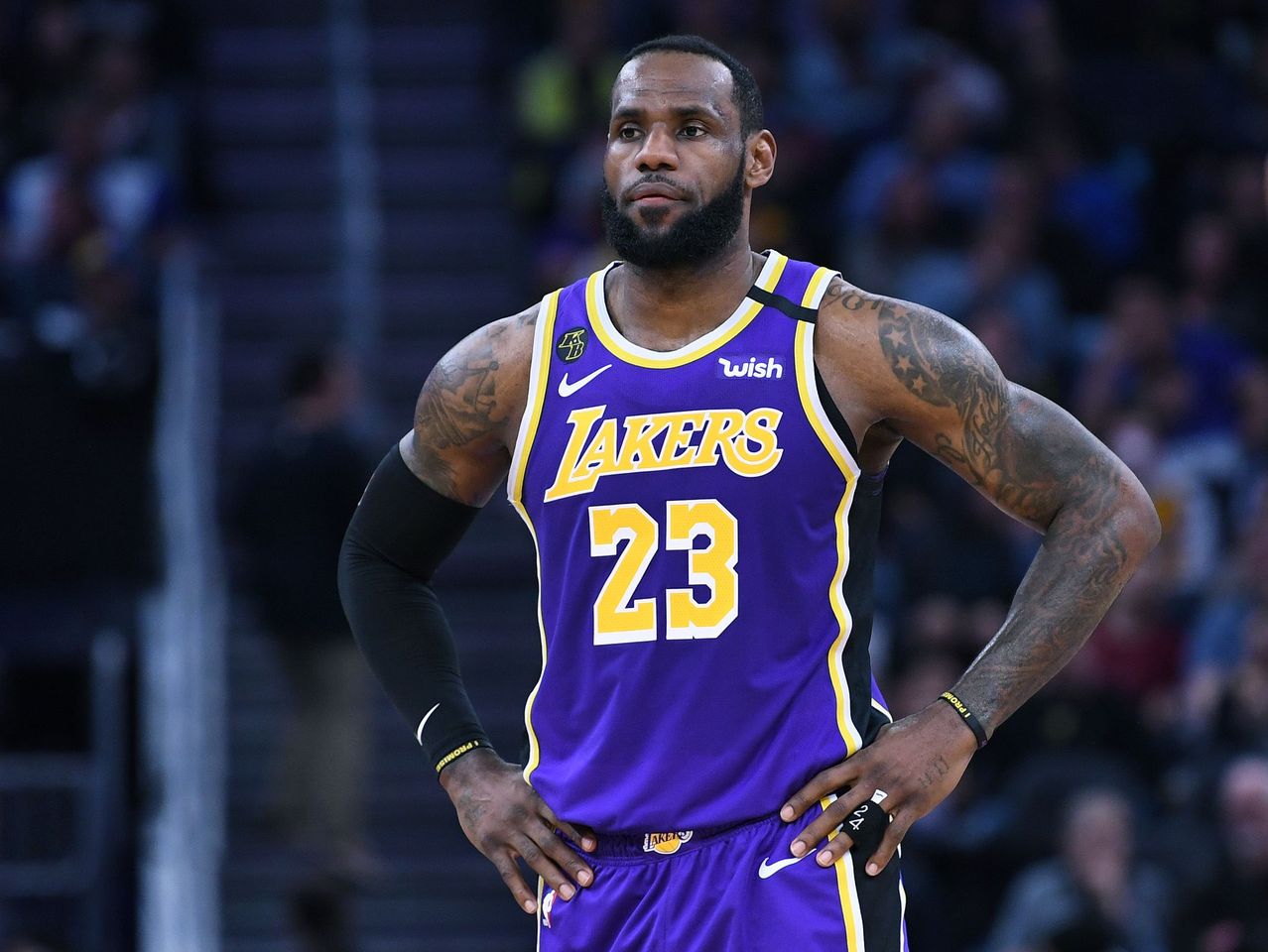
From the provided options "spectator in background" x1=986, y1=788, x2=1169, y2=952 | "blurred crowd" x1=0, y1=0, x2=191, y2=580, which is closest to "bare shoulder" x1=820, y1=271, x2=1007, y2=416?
"spectator in background" x1=986, y1=788, x2=1169, y2=952

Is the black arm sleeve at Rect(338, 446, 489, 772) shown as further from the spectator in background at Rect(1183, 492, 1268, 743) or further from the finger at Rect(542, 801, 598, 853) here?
the spectator in background at Rect(1183, 492, 1268, 743)

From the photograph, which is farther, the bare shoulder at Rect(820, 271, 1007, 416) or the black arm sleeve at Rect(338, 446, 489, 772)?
the black arm sleeve at Rect(338, 446, 489, 772)

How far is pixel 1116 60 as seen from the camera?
50.6 ft

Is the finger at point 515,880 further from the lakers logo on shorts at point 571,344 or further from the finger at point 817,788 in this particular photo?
the lakers logo on shorts at point 571,344

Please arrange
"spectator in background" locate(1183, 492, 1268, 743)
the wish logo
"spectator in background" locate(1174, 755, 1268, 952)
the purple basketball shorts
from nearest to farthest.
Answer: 1. the purple basketball shorts
2. the wish logo
3. "spectator in background" locate(1174, 755, 1268, 952)
4. "spectator in background" locate(1183, 492, 1268, 743)

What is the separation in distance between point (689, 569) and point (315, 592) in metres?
6.24

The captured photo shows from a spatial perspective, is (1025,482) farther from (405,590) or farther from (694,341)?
(405,590)

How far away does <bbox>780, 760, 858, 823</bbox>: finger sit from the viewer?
466cm

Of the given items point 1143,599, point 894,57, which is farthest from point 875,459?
point 894,57

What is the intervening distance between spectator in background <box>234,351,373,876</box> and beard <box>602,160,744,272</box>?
592 centimetres

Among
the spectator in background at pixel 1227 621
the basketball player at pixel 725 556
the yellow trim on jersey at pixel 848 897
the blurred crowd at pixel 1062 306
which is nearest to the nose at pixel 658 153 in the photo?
the basketball player at pixel 725 556

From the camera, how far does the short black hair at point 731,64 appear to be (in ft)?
16.7

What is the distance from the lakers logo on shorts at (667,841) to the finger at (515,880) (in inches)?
13.8

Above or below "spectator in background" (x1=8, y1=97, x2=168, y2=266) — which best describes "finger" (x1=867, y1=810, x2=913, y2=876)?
below
